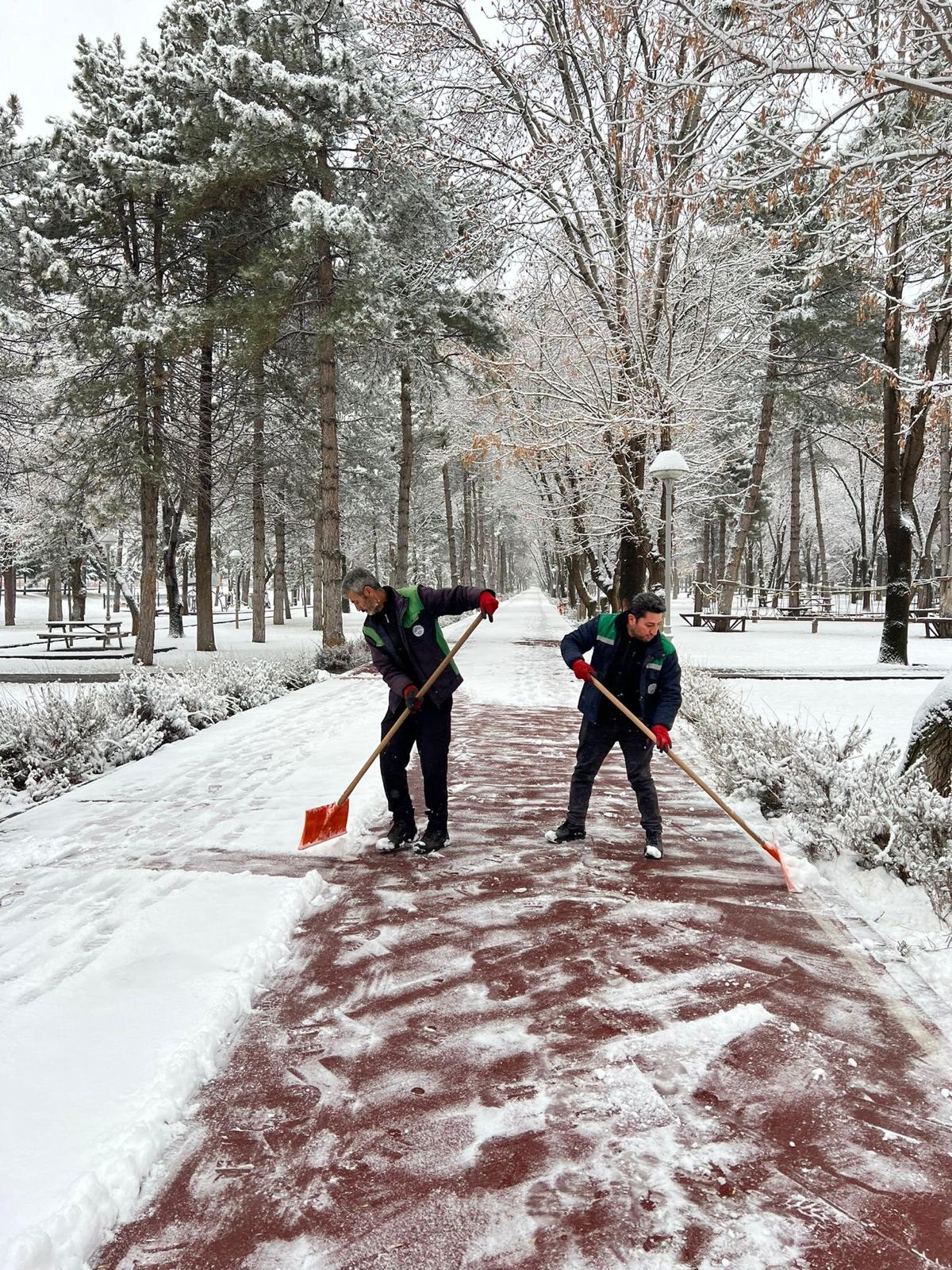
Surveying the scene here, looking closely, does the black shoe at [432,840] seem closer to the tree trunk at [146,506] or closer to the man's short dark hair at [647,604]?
the man's short dark hair at [647,604]

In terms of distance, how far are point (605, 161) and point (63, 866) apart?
1199 centimetres

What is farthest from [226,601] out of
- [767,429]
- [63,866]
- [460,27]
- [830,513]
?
[63,866]

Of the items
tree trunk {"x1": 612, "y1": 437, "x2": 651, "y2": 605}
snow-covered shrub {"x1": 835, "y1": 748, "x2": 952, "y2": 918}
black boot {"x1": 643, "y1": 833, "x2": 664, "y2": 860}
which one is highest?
tree trunk {"x1": 612, "y1": 437, "x2": 651, "y2": 605}

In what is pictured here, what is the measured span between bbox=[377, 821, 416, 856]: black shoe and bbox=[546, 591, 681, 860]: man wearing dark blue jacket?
935 millimetres

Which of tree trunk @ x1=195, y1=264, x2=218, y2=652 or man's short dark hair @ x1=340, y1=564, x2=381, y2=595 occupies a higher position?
tree trunk @ x1=195, y1=264, x2=218, y2=652

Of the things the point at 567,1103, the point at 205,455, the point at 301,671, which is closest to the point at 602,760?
the point at 567,1103

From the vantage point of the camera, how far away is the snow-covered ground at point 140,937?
2.32 m

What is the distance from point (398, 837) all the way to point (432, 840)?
24 centimetres

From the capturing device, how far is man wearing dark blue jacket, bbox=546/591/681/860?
4.96m

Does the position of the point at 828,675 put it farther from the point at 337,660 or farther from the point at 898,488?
the point at 337,660

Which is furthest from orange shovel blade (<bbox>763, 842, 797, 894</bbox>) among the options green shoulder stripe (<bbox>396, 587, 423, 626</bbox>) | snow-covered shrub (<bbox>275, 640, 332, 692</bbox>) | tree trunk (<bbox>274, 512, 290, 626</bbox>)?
tree trunk (<bbox>274, 512, 290, 626</bbox>)

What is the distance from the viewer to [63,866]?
15.8 ft

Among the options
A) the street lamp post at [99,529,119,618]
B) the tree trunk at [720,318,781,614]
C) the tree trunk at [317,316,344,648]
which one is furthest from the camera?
the street lamp post at [99,529,119,618]

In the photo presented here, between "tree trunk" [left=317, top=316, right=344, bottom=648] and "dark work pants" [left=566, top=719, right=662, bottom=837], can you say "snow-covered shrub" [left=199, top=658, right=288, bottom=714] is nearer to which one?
"tree trunk" [left=317, top=316, right=344, bottom=648]
